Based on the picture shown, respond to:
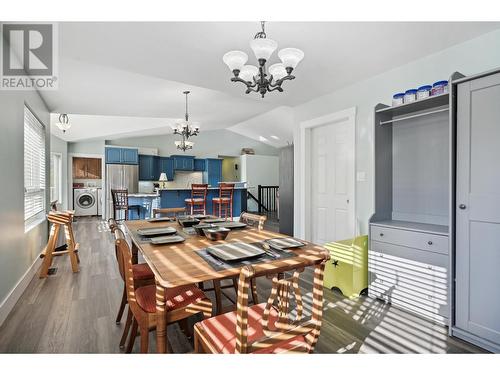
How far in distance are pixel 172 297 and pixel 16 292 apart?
205 centimetres

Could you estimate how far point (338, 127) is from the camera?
3.73m

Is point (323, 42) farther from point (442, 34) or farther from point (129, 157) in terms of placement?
point (129, 157)

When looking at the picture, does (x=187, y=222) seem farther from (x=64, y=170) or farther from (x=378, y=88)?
(x=64, y=170)

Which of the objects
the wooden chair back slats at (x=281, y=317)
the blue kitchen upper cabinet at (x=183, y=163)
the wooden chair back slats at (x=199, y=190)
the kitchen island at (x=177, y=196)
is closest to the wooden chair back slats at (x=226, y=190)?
the kitchen island at (x=177, y=196)

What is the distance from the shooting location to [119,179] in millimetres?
8383

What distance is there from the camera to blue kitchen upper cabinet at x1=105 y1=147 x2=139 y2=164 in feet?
27.7

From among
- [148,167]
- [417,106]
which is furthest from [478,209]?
[148,167]

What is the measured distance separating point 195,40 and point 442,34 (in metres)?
2.08

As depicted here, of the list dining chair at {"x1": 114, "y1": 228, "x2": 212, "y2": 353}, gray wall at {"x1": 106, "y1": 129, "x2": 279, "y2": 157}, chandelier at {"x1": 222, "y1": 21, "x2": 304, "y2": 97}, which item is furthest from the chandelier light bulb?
gray wall at {"x1": 106, "y1": 129, "x2": 279, "y2": 157}

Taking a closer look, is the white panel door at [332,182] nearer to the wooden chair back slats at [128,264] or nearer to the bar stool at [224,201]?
the wooden chair back slats at [128,264]

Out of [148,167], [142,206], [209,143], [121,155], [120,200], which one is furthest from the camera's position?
[209,143]

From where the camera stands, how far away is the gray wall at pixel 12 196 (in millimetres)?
2318

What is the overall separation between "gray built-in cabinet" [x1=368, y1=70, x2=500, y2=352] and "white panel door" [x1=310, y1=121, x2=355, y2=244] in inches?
24.8
